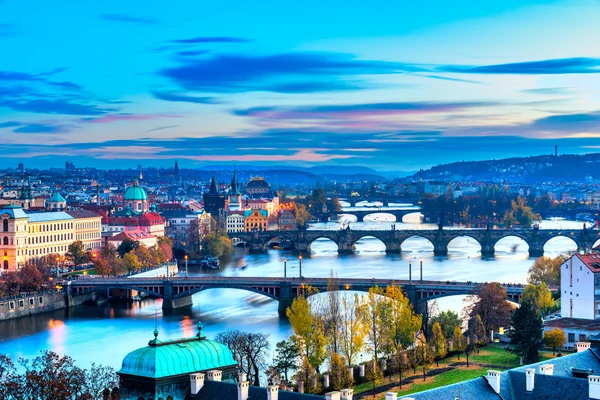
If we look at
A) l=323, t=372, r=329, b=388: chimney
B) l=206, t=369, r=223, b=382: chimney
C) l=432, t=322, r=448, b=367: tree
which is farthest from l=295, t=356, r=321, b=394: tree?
l=206, t=369, r=223, b=382: chimney

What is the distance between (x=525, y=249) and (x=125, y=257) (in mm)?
34091

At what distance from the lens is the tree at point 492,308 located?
39906 millimetres

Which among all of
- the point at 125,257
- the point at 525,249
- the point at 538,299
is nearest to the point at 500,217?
the point at 525,249

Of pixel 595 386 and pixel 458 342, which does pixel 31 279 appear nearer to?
pixel 458 342

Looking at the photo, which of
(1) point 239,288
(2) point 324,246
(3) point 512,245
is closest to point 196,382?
(1) point 239,288

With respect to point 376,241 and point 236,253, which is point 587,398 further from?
point 376,241

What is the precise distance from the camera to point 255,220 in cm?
10812

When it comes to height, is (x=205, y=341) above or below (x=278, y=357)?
above

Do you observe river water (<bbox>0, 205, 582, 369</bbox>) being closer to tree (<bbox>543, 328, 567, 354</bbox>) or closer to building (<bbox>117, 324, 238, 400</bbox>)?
tree (<bbox>543, 328, 567, 354</bbox>)

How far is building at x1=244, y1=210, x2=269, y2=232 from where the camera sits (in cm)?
10706

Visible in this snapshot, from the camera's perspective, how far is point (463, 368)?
32875 mm

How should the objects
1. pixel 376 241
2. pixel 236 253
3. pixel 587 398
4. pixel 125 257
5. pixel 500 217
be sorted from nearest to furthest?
pixel 587 398 < pixel 125 257 < pixel 236 253 < pixel 376 241 < pixel 500 217

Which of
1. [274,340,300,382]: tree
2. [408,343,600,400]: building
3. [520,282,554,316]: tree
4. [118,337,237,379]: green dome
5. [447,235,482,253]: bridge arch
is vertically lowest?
[447,235,482,253]: bridge arch

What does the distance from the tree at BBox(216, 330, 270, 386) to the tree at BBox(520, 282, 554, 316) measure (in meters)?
10.8
